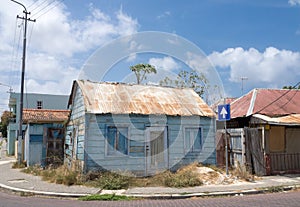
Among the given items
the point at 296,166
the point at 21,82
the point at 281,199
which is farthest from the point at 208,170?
the point at 21,82

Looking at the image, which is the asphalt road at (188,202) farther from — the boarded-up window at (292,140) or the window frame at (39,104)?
the window frame at (39,104)

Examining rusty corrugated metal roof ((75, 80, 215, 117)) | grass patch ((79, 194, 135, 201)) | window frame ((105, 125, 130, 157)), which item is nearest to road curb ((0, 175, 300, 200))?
grass patch ((79, 194, 135, 201))

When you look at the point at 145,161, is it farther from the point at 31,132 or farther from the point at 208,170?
the point at 31,132

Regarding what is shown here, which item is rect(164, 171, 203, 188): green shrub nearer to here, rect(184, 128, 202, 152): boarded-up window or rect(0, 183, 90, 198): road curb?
rect(184, 128, 202, 152): boarded-up window

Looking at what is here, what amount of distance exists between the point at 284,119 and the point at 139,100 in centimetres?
702

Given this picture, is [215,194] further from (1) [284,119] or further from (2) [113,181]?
(1) [284,119]

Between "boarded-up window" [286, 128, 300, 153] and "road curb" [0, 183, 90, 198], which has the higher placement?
"boarded-up window" [286, 128, 300, 153]

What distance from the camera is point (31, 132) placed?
17.8m

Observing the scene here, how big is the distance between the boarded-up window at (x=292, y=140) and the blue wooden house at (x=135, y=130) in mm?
3997

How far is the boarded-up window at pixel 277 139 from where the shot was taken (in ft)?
49.7

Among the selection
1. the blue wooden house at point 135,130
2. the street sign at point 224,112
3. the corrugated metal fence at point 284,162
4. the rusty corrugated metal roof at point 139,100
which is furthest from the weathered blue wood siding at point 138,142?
the corrugated metal fence at point 284,162

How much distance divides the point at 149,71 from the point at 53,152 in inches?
780

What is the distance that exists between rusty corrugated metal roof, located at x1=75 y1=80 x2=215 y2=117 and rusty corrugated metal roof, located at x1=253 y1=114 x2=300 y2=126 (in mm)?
2420

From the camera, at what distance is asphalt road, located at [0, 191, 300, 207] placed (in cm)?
855
